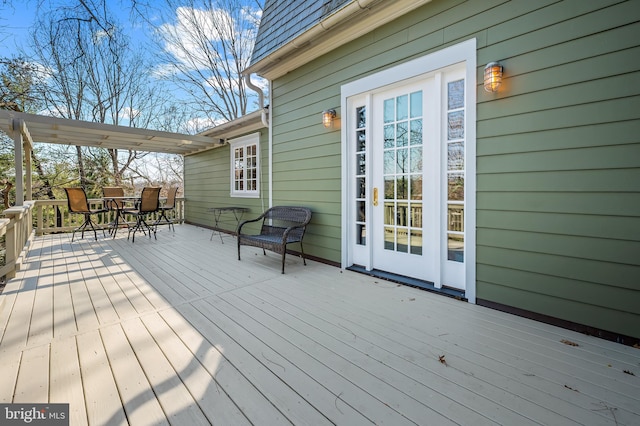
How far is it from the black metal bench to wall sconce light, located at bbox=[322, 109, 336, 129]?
123 cm

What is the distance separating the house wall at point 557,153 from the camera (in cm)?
198

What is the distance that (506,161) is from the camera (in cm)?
247

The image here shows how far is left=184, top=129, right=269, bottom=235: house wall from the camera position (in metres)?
5.84

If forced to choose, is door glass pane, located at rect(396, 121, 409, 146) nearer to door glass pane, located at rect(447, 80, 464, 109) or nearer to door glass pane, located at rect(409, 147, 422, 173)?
door glass pane, located at rect(409, 147, 422, 173)

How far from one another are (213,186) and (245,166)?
1839 mm

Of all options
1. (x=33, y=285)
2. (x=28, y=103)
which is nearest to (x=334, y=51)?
(x=33, y=285)

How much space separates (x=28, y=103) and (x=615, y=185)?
10.4 metres

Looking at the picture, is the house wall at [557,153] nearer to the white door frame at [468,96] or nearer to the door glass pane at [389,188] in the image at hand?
the white door frame at [468,96]

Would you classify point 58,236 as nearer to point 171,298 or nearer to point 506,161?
point 171,298

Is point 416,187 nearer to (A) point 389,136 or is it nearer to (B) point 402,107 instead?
(A) point 389,136

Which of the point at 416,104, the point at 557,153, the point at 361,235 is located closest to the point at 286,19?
the point at 416,104


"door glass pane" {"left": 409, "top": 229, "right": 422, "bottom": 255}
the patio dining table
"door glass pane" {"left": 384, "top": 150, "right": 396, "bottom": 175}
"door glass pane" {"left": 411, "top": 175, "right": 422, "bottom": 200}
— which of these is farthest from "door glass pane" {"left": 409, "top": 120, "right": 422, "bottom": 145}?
the patio dining table

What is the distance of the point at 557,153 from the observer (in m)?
2.22

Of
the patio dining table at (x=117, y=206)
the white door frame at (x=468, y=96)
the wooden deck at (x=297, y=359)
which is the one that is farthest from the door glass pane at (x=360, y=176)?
the patio dining table at (x=117, y=206)
